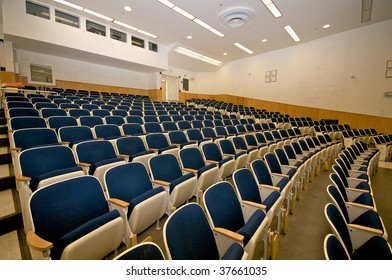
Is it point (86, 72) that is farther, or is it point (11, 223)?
point (86, 72)

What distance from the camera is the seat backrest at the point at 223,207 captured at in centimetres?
132

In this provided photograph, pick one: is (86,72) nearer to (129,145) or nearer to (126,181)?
(129,145)

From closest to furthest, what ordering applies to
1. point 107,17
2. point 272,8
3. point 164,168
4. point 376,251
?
point 376,251 → point 164,168 → point 272,8 → point 107,17

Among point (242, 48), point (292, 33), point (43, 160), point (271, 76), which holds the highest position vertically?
point (242, 48)

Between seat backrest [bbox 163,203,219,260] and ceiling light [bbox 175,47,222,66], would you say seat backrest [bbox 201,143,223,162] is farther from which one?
ceiling light [bbox 175,47,222,66]

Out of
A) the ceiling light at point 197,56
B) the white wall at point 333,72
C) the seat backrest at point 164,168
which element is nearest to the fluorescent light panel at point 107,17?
the ceiling light at point 197,56

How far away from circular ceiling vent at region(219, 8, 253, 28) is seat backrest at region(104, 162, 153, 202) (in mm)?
6333

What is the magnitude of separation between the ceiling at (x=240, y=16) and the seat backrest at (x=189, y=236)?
6537 mm

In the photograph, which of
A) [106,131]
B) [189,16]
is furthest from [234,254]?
[189,16]

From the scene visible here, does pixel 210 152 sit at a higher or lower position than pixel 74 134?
lower

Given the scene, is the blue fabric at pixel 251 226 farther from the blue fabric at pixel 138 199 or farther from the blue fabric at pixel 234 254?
the blue fabric at pixel 138 199

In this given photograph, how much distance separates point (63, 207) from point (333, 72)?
10279 millimetres

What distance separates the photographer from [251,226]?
122 centimetres

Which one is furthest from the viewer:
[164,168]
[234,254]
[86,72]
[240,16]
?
[86,72]
